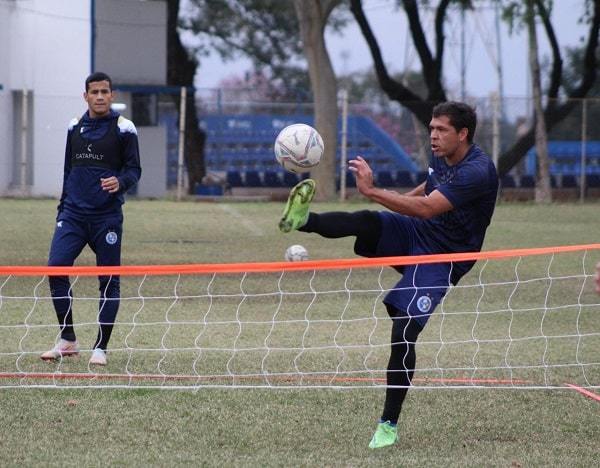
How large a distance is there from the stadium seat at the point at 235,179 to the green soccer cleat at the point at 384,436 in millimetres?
27159

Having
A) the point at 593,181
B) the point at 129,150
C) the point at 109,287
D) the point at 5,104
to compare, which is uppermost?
the point at 5,104

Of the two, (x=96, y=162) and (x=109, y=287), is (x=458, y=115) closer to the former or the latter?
(x=96, y=162)

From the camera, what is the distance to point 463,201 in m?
7.29

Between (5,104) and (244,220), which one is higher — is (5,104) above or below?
above

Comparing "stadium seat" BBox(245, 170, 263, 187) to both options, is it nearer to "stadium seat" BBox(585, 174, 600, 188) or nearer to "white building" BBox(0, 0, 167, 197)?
"white building" BBox(0, 0, 167, 197)

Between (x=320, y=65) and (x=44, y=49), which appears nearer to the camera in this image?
(x=44, y=49)

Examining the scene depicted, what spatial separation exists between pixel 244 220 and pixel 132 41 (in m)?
12.2

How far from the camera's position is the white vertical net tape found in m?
9.05

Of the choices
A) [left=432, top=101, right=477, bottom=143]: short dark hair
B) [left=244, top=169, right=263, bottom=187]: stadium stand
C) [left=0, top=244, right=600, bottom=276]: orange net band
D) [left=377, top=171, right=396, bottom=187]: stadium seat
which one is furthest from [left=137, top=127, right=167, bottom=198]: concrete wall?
[left=432, top=101, right=477, bottom=143]: short dark hair

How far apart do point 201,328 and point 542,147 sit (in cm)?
2096

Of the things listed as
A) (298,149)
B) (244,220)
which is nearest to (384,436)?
(298,149)

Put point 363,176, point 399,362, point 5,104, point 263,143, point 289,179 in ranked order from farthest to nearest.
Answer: point 263,143, point 289,179, point 5,104, point 399,362, point 363,176

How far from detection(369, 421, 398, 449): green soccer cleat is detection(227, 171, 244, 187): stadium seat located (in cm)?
2716

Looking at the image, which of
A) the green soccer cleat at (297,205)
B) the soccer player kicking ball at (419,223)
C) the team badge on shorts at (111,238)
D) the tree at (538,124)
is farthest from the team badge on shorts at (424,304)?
the tree at (538,124)
